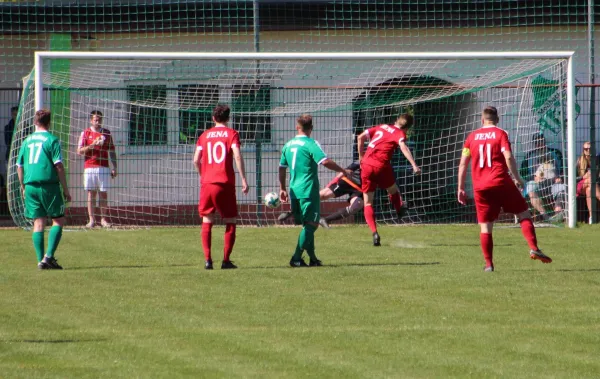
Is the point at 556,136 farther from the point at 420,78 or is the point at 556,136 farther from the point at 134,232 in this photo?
the point at 134,232

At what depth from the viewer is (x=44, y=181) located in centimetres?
1159

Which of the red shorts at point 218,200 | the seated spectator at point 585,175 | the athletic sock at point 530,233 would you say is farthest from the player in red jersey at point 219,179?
the seated spectator at point 585,175

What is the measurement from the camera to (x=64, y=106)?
59.5 ft

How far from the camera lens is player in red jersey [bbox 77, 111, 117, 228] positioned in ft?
57.2

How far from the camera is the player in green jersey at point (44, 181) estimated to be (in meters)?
11.6

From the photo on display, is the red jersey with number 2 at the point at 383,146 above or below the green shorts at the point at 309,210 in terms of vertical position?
above

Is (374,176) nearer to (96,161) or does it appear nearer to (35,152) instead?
(35,152)

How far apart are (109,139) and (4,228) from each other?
2.46 m

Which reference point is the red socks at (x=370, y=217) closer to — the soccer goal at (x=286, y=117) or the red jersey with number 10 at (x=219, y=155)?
the red jersey with number 10 at (x=219, y=155)

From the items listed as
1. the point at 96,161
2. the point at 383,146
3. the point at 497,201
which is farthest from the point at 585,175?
the point at 96,161

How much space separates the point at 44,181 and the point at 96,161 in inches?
237

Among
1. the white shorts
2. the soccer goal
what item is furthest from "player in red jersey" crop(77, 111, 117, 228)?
the soccer goal

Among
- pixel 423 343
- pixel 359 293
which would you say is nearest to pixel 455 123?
pixel 359 293

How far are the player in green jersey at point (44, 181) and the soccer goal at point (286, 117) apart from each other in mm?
5460
